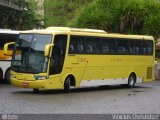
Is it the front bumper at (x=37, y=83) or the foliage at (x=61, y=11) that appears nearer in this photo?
the front bumper at (x=37, y=83)

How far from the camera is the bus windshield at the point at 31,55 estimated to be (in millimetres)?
21875

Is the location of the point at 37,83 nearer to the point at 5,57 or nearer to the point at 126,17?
the point at 5,57

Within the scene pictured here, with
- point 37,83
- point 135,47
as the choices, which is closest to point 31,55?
point 37,83

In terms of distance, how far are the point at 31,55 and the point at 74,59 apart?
2.40m

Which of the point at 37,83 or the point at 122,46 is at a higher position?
the point at 122,46

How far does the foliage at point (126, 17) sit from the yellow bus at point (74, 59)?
504 inches

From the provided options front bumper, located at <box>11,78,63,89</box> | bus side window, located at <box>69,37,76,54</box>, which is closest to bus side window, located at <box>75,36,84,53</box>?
bus side window, located at <box>69,37,76,54</box>

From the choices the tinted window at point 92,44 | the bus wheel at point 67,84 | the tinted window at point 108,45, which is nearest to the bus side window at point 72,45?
the tinted window at point 92,44

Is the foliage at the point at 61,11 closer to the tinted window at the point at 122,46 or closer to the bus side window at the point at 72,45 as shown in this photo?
the tinted window at the point at 122,46

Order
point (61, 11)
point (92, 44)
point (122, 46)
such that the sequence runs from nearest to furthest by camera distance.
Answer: point (92, 44), point (122, 46), point (61, 11)

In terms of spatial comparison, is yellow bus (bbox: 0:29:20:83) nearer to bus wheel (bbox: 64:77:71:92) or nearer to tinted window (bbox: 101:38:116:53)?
tinted window (bbox: 101:38:116:53)

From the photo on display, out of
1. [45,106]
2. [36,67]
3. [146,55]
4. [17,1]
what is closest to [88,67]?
[36,67]

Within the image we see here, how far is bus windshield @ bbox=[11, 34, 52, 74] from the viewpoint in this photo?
21.9 m

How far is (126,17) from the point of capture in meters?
42.7
